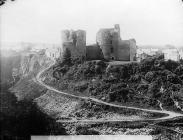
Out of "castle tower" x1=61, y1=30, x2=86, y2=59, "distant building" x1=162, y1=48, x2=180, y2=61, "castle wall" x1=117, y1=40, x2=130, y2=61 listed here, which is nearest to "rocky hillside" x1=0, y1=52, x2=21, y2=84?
"castle tower" x1=61, y1=30, x2=86, y2=59

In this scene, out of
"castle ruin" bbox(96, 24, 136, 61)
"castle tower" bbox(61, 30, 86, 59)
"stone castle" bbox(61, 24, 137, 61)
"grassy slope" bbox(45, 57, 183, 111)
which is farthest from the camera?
"castle ruin" bbox(96, 24, 136, 61)

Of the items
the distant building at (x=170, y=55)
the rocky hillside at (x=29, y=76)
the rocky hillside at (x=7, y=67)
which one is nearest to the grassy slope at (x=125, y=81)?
the distant building at (x=170, y=55)

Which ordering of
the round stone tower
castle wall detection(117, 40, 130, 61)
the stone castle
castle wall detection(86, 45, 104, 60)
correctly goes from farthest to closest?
1. castle wall detection(117, 40, 130, 61)
2. the round stone tower
3. castle wall detection(86, 45, 104, 60)
4. the stone castle

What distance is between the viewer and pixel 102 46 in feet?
36.4

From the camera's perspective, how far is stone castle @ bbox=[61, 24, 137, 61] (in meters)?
9.75

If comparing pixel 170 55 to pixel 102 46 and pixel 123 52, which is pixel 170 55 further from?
pixel 102 46

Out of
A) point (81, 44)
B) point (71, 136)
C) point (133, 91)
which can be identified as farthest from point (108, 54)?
point (71, 136)

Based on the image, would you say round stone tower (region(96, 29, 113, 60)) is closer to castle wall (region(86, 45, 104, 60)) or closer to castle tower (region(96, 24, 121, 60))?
castle tower (region(96, 24, 121, 60))

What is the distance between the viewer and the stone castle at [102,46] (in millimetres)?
9750

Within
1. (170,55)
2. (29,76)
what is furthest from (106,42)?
(29,76)

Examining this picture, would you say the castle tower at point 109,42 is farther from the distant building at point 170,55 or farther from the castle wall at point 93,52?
the distant building at point 170,55

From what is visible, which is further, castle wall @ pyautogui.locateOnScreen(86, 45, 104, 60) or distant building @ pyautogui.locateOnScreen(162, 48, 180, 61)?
Answer: castle wall @ pyautogui.locateOnScreen(86, 45, 104, 60)

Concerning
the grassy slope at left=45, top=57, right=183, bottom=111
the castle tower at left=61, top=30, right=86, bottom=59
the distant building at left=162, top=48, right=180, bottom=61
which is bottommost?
the grassy slope at left=45, top=57, right=183, bottom=111

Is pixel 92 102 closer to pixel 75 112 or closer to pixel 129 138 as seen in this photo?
Result: pixel 75 112
